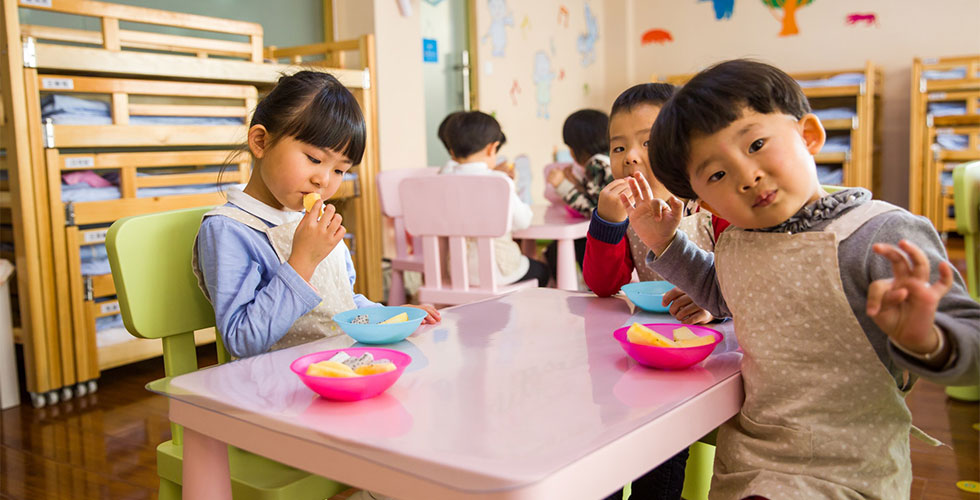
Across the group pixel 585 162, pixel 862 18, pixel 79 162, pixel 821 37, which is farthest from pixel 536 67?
pixel 79 162

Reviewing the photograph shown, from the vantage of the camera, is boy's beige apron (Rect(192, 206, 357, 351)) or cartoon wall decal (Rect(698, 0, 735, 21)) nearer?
boy's beige apron (Rect(192, 206, 357, 351))

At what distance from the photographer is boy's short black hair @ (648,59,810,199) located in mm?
876

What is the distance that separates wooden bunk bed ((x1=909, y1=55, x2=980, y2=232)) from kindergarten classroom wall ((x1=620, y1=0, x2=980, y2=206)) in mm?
380

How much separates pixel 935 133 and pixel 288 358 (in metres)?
5.94

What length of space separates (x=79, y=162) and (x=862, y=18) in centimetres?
580

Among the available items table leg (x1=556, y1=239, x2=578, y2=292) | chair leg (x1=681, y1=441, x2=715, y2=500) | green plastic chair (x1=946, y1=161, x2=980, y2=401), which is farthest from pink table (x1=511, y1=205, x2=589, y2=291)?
green plastic chair (x1=946, y1=161, x2=980, y2=401)

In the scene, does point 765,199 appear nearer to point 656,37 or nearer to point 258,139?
point 258,139

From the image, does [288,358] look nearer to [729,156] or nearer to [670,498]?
[729,156]

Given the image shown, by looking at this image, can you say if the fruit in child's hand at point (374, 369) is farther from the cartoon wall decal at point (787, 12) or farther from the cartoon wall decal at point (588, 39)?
the cartoon wall decal at point (787, 12)

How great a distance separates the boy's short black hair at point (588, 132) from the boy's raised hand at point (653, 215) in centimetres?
185

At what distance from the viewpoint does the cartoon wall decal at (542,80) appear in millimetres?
5938

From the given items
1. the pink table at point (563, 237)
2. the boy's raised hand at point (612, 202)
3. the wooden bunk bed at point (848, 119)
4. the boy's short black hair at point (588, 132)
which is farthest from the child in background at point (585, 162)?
the wooden bunk bed at point (848, 119)

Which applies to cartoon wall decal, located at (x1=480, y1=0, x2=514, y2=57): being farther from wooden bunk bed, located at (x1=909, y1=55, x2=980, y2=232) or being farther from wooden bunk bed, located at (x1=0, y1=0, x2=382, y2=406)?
wooden bunk bed, located at (x1=909, y1=55, x2=980, y2=232)

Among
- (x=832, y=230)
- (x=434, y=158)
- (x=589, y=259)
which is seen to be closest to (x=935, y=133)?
(x=434, y=158)
